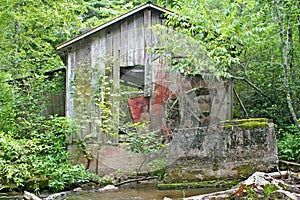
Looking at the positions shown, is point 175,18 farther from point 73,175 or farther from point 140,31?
point 73,175

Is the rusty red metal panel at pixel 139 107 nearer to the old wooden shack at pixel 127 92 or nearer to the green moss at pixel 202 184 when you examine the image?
the old wooden shack at pixel 127 92

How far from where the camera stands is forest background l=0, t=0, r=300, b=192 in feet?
26.8

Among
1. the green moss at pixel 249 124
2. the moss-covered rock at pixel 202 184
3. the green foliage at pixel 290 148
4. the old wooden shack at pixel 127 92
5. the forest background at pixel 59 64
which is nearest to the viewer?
the moss-covered rock at pixel 202 184

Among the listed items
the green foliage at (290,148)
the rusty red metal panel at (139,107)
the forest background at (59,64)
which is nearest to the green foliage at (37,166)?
the forest background at (59,64)

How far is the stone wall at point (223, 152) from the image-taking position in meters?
7.15

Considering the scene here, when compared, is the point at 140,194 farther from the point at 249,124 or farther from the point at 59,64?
the point at 59,64

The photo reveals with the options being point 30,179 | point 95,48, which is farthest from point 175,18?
point 30,179

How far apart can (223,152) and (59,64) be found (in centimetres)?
752

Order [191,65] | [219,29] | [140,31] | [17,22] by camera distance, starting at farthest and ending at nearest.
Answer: [17,22] < [140,31] < [191,65] < [219,29]

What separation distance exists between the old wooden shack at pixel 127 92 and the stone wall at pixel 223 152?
5.78 ft

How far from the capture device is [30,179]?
8.10 metres

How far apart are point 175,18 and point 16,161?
4770 millimetres

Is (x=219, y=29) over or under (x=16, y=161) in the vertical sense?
over

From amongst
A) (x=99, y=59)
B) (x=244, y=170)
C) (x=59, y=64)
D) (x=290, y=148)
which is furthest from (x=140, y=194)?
(x=59, y=64)
